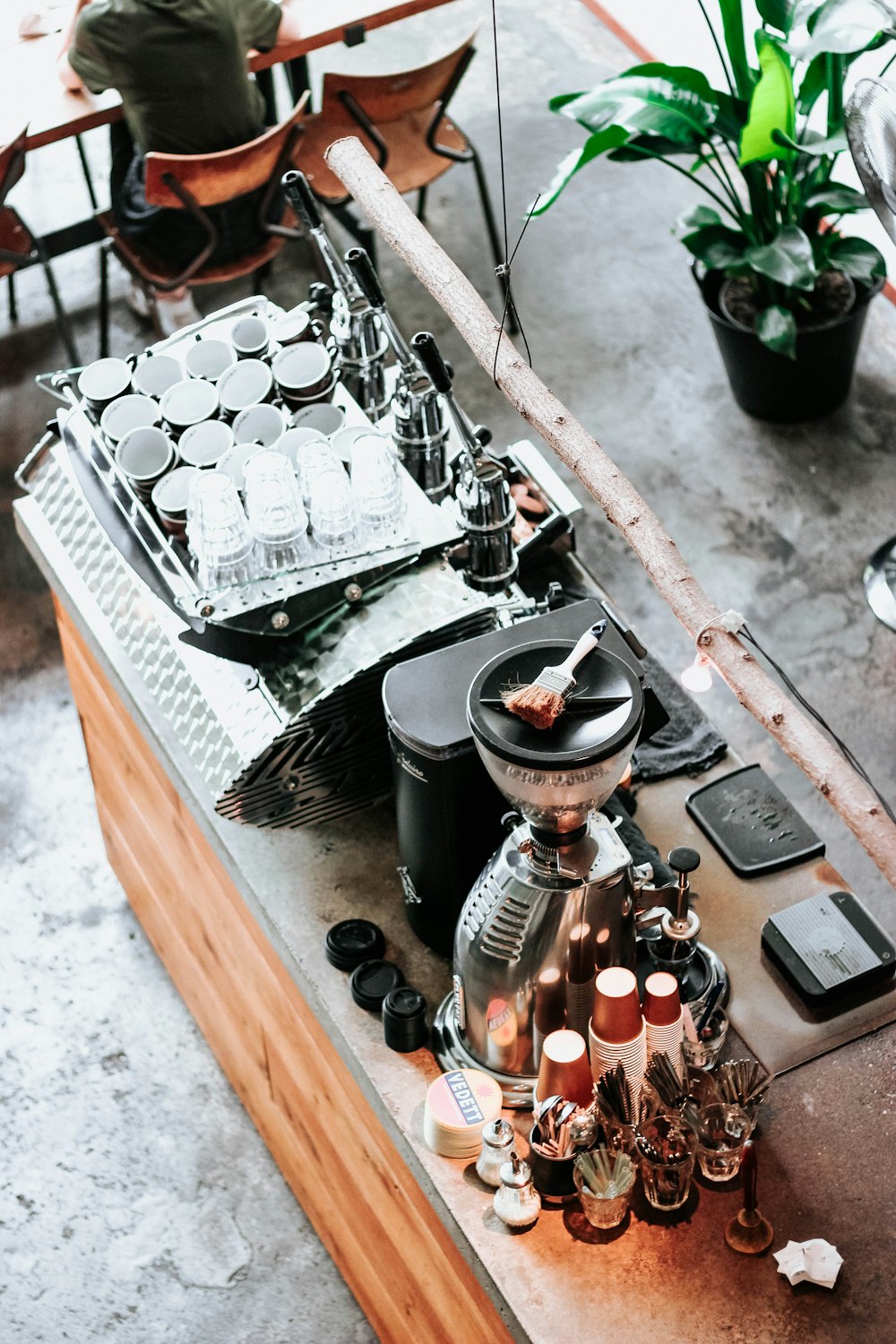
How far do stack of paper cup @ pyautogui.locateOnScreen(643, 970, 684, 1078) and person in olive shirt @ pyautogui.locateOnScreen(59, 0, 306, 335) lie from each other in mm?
3184

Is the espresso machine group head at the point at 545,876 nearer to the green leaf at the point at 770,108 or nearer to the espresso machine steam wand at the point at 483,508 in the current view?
the espresso machine steam wand at the point at 483,508

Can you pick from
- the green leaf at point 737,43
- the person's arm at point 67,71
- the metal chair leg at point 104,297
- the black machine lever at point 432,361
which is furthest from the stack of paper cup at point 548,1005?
the person's arm at point 67,71

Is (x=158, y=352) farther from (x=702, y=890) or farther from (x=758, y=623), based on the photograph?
(x=758, y=623)

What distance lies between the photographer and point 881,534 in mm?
4191

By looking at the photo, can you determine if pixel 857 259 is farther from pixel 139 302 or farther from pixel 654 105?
pixel 139 302

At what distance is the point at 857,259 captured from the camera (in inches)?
160

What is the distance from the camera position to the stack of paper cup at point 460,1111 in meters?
1.79

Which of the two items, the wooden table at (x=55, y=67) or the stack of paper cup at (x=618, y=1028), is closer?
the stack of paper cup at (x=618, y=1028)

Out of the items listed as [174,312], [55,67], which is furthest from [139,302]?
[55,67]

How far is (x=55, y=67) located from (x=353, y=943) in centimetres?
340

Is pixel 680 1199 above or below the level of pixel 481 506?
below

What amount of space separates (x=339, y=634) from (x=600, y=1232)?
83 centimetres

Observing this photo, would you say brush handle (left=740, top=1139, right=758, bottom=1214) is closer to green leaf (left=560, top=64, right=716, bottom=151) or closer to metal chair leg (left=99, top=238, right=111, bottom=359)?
green leaf (left=560, top=64, right=716, bottom=151)

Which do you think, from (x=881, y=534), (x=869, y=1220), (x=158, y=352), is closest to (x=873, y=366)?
(x=881, y=534)
